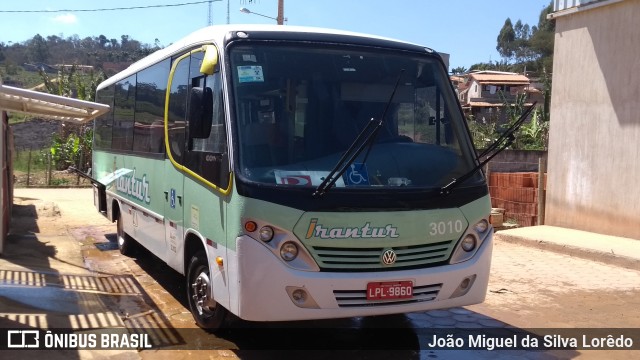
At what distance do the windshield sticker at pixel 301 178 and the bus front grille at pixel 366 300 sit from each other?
2.75 feet

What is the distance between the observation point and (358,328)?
6.30 m

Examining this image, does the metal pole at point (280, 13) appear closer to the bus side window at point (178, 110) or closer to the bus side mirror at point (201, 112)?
the bus side window at point (178, 110)

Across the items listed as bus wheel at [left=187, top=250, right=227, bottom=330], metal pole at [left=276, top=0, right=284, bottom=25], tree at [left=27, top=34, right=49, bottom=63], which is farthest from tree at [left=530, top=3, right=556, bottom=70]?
bus wheel at [left=187, top=250, right=227, bottom=330]

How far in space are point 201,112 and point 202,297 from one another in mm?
1809

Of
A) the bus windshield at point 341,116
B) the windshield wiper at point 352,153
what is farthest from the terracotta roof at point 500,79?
the windshield wiper at point 352,153

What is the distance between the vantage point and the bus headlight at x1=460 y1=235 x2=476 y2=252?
17.2 ft

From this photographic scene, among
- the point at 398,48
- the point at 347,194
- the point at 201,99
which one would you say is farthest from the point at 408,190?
the point at 201,99

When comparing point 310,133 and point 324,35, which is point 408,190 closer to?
point 310,133

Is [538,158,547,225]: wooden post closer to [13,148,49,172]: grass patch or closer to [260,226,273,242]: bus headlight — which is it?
[260,226,273,242]: bus headlight

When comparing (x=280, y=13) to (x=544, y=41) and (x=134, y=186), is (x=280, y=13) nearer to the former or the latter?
(x=134, y=186)

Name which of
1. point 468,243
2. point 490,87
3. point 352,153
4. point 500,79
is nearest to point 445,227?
point 468,243

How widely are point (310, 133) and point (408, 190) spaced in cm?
92

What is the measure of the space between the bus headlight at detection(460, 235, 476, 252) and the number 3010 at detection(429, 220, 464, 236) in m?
0.13

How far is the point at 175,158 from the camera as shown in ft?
21.5
